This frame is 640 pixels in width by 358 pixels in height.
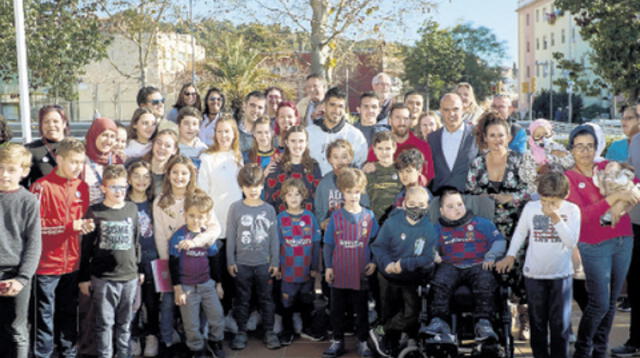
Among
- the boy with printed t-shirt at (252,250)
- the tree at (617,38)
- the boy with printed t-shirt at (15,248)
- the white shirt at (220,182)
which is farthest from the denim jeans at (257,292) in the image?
the tree at (617,38)

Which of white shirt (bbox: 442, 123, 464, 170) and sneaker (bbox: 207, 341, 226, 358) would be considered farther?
white shirt (bbox: 442, 123, 464, 170)

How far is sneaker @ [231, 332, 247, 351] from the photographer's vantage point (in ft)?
15.7

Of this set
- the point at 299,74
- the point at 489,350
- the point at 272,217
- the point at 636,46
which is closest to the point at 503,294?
the point at 489,350

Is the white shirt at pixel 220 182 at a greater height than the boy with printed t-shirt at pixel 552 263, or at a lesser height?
greater

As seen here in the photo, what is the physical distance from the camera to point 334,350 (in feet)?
14.9

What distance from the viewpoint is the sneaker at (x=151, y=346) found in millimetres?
4668

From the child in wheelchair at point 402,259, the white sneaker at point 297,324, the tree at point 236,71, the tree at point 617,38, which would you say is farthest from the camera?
the tree at point 236,71

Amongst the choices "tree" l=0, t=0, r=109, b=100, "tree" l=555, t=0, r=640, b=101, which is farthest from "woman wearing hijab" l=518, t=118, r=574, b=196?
"tree" l=0, t=0, r=109, b=100

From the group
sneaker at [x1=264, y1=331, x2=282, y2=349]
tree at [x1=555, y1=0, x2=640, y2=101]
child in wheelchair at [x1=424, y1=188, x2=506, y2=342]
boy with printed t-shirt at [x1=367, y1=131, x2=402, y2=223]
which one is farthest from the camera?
tree at [x1=555, y1=0, x2=640, y2=101]

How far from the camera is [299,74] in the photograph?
2761 centimetres

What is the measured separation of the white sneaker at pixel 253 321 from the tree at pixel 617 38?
27.9ft

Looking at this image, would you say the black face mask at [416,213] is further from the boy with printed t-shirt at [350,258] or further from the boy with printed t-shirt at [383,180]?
the boy with printed t-shirt at [383,180]

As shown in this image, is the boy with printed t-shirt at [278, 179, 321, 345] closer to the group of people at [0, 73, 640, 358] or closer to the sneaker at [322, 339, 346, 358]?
the group of people at [0, 73, 640, 358]

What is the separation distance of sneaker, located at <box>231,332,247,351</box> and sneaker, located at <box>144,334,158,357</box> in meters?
0.59
